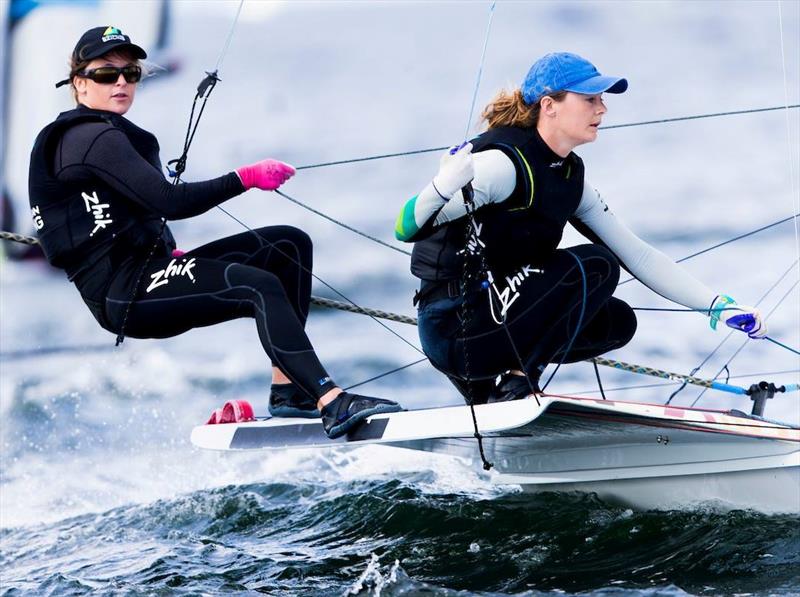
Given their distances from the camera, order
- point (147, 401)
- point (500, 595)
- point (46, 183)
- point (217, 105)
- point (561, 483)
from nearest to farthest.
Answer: point (500, 595) → point (46, 183) → point (561, 483) → point (147, 401) → point (217, 105)

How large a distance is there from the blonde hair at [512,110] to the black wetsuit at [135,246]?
656 mm

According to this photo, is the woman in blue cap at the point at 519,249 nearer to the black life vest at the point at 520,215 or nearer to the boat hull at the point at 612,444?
the black life vest at the point at 520,215

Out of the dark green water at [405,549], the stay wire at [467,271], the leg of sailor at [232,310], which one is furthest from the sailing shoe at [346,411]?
the dark green water at [405,549]

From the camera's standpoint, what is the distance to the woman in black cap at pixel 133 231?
2.79 meters

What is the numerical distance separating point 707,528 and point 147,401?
334cm

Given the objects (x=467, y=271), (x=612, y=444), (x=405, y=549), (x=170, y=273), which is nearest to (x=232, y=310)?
(x=170, y=273)

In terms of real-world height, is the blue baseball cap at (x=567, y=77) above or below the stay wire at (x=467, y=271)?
above

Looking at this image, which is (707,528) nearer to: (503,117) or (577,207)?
(577,207)

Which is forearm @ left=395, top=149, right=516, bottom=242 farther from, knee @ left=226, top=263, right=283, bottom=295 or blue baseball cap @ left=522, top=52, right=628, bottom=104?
knee @ left=226, top=263, right=283, bottom=295

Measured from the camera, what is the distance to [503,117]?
9.68 feet

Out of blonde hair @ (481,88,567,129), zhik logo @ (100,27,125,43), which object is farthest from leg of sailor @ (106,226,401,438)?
blonde hair @ (481,88,567,129)

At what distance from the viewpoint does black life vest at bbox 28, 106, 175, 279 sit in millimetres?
2887

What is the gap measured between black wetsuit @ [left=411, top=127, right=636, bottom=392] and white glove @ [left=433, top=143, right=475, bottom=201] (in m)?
0.19

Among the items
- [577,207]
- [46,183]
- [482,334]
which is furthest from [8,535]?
[577,207]
